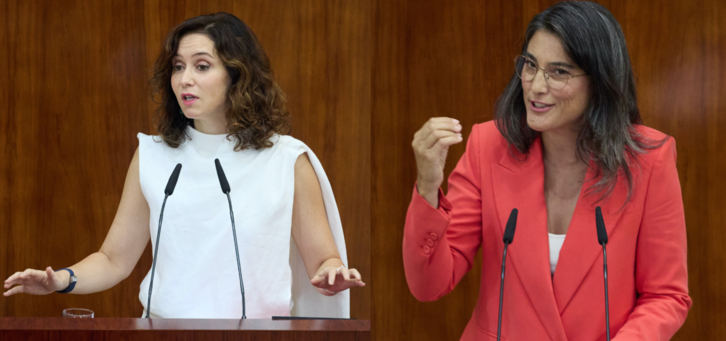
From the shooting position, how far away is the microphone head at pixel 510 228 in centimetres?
148

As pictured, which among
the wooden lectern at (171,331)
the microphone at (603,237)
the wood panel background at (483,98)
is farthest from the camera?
Answer: the wood panel background at (483,98)

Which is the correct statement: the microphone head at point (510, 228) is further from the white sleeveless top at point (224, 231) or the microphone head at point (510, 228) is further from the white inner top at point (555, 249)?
the white sleeveless top at point (224, 231)

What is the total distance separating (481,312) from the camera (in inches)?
65.4

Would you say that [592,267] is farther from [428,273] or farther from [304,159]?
[304,159]

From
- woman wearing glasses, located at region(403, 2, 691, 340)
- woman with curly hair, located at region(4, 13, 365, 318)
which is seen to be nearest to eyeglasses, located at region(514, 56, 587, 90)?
woman wearing glasses, located at region(403, 2, 691, 340)

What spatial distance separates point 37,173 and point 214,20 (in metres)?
1.13

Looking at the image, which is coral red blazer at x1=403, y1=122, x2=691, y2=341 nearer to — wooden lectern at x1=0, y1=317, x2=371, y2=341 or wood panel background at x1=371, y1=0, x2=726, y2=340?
wooden lectern at x1=0, y1=317, x2=371, y2=341

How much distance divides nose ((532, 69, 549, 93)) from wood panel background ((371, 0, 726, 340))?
1219 millimetres

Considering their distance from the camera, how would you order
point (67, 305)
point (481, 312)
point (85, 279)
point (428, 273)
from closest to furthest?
point (428, 273) → point (481, 312) → point (85, 279) → point (67, 305)

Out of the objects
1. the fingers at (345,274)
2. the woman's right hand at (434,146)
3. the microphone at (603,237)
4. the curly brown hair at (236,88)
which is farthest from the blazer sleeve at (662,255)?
the curly brown hair at (236,88)

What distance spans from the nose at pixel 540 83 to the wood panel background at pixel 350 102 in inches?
47.5

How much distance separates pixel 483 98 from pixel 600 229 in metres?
1.40

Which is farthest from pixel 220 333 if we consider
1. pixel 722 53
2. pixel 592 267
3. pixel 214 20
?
pixel 722 53

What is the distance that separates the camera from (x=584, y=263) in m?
1.55
